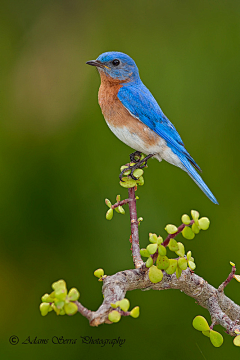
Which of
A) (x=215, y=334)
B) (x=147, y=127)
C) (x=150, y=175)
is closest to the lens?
(x=215, y=334)

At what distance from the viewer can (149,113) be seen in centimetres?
291

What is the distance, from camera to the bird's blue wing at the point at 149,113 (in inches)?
113

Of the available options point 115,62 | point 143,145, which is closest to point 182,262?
point 143,145

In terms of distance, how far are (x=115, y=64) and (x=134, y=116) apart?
426mm

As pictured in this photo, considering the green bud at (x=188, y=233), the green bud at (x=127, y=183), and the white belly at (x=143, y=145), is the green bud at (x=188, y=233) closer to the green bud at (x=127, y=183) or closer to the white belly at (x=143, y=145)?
the green bud at (x=127, y=183)

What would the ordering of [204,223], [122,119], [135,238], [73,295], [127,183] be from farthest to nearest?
[122,119]
[127,183]
[135,238]
[204,223]
[73,295]

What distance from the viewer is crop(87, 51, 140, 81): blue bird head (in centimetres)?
295

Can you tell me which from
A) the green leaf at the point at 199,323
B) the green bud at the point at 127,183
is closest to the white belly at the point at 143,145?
the green bud at the point at 127,183

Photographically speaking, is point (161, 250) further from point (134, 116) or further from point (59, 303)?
point (134, 116)

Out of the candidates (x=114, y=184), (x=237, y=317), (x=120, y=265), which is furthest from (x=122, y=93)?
(x=237, y=317)

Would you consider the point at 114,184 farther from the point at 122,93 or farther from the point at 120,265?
the point at 122,93

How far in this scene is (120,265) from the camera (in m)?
3.50

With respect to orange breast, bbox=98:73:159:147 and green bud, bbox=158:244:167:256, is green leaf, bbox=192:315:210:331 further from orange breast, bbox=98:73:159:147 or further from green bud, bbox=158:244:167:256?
orange breast, bbox=98:73:159:147

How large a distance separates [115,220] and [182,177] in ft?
2.45
